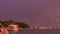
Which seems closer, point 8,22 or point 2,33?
point 2,33

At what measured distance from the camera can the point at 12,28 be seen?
435ft

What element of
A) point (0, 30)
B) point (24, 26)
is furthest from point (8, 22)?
point (0, 30)

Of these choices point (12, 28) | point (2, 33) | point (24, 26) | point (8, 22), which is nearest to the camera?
point (2, 33)

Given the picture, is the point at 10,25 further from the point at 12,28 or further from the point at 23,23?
the point at 23,23

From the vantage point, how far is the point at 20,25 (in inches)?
5871

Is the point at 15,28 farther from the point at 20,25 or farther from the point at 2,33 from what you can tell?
the point at 2,33

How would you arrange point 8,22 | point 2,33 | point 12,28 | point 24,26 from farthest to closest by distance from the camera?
1. point 24,26
2. point 8,22
3. point 12,28
4. point 2,33

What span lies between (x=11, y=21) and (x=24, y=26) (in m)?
10.9

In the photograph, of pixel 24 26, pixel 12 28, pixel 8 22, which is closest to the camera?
pixel 12 28

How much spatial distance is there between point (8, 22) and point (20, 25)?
9889 mm

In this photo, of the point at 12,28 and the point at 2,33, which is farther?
the point at 12,28

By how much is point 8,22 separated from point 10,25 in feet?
25.9

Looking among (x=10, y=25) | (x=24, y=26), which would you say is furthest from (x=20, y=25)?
(x=10, y=25)

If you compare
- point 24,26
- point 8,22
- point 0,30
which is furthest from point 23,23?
point 0,30
